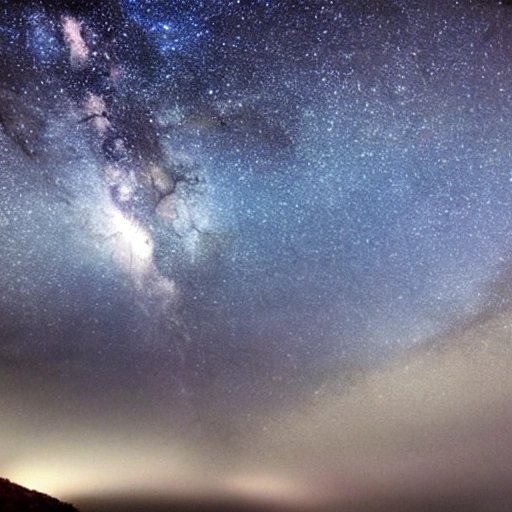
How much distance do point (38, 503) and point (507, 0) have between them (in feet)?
45.2

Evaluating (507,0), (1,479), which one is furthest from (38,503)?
(507,0)

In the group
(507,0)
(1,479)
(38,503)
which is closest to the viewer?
(507,0)

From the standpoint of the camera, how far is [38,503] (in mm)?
12258

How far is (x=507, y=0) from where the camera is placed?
28.9ft

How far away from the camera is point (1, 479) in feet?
43.4

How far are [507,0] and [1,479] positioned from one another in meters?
14.8

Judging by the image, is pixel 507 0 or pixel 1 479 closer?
pixel 507 0

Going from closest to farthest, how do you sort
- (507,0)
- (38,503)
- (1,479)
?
(507,0) → (38,503) → (1,479)

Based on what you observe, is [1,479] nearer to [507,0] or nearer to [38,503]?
[38,503]

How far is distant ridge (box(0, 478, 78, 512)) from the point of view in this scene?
11.4 m

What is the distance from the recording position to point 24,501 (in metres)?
12.0

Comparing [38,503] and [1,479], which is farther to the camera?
[1,479]

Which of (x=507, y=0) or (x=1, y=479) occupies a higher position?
(x=507, y=0)

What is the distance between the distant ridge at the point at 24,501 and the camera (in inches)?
447
